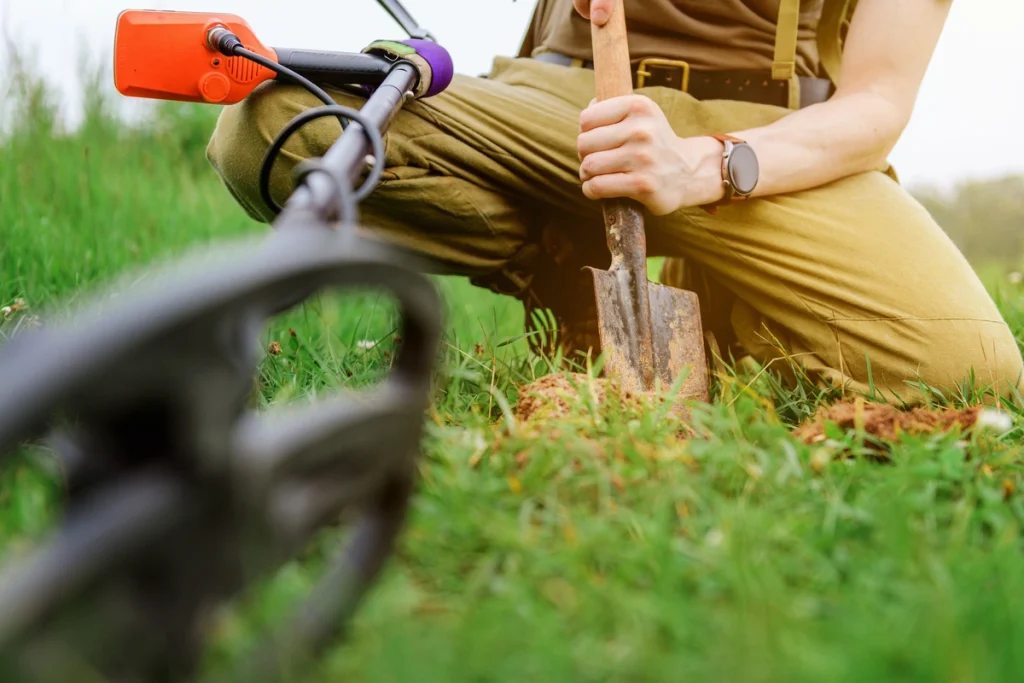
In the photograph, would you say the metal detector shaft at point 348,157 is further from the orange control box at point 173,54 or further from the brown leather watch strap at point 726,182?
the brown leather watch strap at point 726,182

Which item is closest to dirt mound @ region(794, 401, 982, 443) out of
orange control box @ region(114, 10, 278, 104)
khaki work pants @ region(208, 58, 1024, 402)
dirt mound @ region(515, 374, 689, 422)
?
dirt mound @ region(515, 374, 689, 422)

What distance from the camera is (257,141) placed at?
2.08 metres

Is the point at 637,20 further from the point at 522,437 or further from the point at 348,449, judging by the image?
→ the point at 348,449

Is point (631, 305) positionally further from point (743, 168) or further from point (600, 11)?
point (600, 11)

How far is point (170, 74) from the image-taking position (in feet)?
5.73

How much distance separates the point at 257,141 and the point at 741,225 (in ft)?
3.65

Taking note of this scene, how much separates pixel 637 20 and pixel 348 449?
5.76 feet

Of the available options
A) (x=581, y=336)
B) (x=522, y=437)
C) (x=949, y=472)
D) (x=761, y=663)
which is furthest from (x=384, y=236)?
(x=761, y=663)

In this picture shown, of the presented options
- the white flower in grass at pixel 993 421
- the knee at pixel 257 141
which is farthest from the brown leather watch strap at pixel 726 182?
the knee at pixel 257 141

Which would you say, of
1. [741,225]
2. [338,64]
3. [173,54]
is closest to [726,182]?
[741,225]

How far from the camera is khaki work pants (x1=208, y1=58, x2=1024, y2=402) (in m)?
2.08

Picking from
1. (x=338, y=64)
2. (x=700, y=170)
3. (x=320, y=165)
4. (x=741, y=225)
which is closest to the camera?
(x=320, y=165)

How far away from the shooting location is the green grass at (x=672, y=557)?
3.03 ft

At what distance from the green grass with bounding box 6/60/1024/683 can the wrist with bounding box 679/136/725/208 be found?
0.42 m
